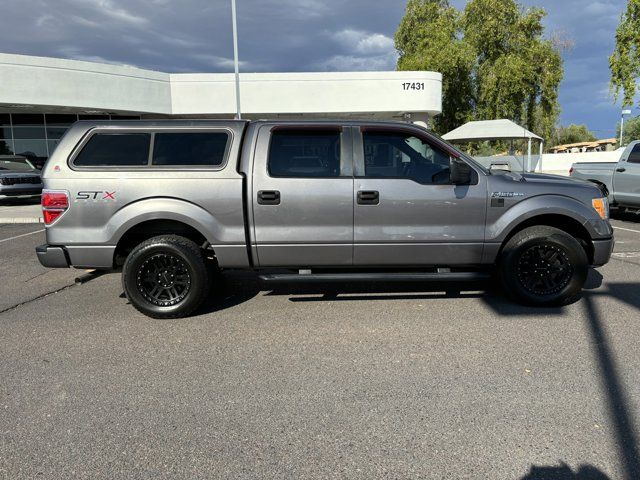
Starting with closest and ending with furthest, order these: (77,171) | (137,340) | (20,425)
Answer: (20,425)
(137,340)
(77,171)

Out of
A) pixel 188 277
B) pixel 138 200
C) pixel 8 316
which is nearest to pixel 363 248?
pixel 188 277

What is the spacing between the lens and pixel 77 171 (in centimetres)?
447

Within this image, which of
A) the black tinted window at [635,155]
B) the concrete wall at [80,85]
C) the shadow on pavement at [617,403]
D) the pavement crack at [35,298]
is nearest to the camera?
the shadow on pavement at [617,403]

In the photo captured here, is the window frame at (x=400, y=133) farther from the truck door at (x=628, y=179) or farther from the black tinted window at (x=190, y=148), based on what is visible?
the truck door at (x=628, y=179)

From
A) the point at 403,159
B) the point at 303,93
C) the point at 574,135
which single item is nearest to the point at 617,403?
the point at 403,159

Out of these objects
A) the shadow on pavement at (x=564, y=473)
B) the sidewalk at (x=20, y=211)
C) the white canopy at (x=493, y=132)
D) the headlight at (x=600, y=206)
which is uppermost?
the white canopy at (x=493, y=132)

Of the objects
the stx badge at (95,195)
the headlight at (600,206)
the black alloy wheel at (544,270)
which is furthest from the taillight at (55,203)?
the headlight at (600,206)

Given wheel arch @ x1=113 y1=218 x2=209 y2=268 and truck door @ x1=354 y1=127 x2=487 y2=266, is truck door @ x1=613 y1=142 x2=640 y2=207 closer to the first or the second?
truck door @ x1=354 y1=127 x2=487 y2=266

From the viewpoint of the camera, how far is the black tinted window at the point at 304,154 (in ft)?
15.2

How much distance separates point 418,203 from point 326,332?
1594 millimetres

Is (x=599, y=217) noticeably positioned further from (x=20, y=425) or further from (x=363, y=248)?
(x=20, y=425)

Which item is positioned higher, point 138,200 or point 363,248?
point 138,200

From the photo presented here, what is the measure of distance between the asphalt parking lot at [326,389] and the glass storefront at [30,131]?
74.1ft

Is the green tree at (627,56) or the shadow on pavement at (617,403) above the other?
the green tree at (627,56)
